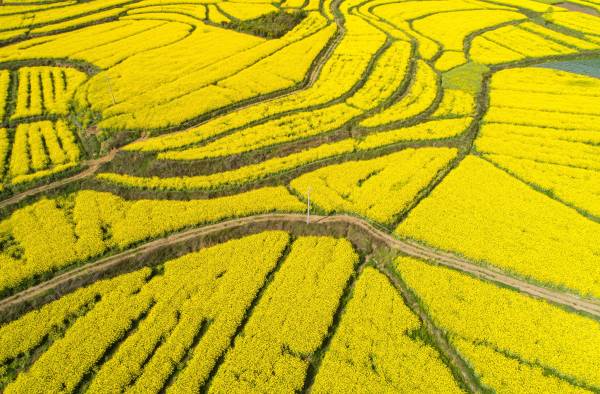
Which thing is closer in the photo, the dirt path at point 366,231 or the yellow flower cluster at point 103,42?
the dirt path at point 366,231

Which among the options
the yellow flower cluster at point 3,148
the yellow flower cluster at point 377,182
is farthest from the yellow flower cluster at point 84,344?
the yellow flower cluster at point 3,148

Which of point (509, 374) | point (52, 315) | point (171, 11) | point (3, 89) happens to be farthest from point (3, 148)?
point (171, 11)

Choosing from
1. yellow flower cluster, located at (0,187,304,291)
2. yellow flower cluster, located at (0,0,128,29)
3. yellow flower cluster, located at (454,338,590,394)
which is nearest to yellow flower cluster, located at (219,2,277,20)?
yellow flower cluster, located at (0,0,128,29)

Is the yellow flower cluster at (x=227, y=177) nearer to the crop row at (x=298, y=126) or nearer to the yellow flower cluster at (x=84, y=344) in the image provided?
the crop row at (x=298, y=126)

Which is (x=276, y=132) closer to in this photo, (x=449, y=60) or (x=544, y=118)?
(x=544, y=118)

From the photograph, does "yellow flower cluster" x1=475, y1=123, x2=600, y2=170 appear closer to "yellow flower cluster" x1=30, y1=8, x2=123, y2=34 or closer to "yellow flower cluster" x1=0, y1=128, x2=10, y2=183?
"yellow flower cluster" x1=0, y1=128, x2=10, y2=183

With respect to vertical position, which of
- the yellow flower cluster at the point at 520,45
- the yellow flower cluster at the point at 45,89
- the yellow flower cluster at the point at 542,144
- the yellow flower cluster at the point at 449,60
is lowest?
the yellow flower cluster at the point at 542,144
